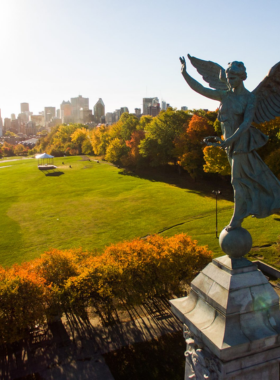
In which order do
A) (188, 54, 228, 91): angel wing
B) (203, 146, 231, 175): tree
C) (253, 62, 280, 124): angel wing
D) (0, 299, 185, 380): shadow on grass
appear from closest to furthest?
(253, 62, 280, 124): angel wing < (188, 54, 228, 91): angel wing < (0, 299, 185, 380): shadow on grass < (203, 146, 231, 175): tree

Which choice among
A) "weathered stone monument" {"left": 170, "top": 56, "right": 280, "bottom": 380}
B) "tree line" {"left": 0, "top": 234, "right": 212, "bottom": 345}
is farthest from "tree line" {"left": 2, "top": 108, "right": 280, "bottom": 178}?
"weathered stone monument" {"left": 170, "top": 56, "right": 280, "bottom": 380}

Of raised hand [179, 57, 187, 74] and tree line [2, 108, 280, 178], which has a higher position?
raised hand [179, 57, 187, 74]

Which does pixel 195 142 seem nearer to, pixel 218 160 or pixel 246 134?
pixel 218 160

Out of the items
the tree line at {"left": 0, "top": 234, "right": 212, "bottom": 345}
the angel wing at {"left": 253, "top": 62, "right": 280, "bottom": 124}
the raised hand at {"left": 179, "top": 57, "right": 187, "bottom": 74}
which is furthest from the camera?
the tree line at {"left": 0, "top": 234, "right": 212, "bottom": 345}

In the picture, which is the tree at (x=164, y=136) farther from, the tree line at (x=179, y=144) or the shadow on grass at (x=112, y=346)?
the shadow on grass at (x=112, y=346)

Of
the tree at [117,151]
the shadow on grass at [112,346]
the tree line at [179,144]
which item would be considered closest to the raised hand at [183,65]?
the shadow on grass at [112,346]

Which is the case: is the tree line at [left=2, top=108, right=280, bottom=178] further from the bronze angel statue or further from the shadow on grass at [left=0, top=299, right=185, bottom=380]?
the bronze angel statue
